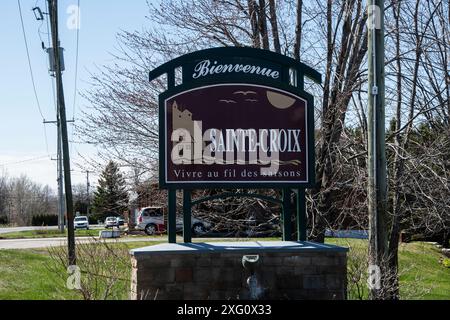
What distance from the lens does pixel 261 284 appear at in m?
8.21

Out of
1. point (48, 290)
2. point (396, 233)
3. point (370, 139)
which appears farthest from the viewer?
point (396, 233)

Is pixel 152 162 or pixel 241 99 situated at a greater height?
pixel 241 99

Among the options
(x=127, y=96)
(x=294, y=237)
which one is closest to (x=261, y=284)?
(x=294, y=237)

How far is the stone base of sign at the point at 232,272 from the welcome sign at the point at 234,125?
3.69 feet

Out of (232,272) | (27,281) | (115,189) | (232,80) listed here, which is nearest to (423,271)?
(115,189)

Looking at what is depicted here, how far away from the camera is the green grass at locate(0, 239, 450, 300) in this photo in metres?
11.5

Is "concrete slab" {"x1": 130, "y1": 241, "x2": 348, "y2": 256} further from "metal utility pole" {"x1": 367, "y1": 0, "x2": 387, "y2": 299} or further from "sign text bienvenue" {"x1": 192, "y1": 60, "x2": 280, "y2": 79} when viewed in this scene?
"sign text bienvenue" {"x1": 192, "y1": 60, "x2": 280, "y2": 79}

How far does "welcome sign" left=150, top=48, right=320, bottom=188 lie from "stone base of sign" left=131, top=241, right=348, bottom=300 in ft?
3.69

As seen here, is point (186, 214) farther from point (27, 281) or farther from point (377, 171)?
point (27, 281)

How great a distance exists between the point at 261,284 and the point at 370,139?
2.56 meters

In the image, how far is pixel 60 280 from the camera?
1313 centimetres

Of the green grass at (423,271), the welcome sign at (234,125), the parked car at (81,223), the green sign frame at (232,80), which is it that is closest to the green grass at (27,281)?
the green sign frame at (232,80)

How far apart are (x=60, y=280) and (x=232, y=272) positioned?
618 centimetres
